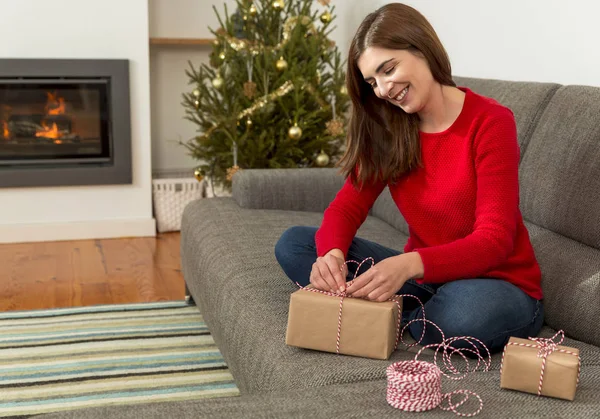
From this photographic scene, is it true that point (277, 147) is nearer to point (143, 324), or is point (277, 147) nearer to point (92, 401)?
point (143, 324)

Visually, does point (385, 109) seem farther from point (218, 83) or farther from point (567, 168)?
point (218, 83)

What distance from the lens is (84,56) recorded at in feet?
13.5

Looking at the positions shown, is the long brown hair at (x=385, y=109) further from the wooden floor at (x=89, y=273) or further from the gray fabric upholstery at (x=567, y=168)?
the wooden floor at (x=89, y=273)

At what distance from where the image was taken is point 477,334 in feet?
5.31

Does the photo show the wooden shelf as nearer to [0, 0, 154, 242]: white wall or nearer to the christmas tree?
[0, 0, 154, 242]: white wall

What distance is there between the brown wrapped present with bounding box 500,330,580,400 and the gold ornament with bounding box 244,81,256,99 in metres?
2.42

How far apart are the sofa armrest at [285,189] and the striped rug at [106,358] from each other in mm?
492

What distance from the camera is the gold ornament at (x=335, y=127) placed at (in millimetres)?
3773

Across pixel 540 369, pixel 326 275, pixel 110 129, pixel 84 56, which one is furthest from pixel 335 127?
pixel 540 369

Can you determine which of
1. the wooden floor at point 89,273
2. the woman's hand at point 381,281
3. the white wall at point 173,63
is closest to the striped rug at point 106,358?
the wooden floor at point 89,273

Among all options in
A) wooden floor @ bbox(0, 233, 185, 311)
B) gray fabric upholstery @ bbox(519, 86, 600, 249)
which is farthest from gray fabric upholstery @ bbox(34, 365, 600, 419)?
wooden floor @ bbox(0, 233, 185, 311)

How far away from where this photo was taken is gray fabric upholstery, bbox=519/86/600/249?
6.14 ft

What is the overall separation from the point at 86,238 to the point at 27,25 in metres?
1.08

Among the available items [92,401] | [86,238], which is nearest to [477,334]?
[92,401]
